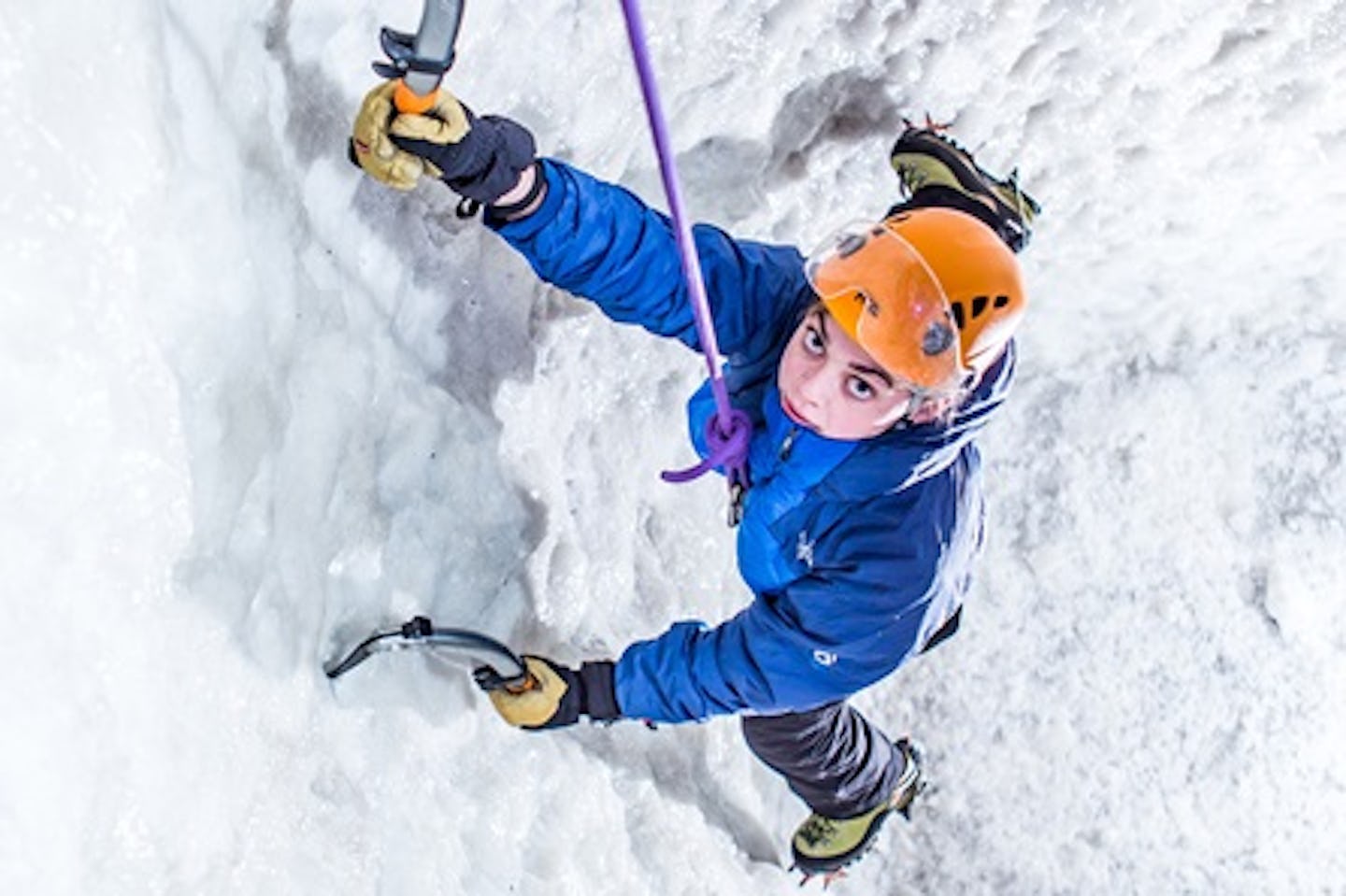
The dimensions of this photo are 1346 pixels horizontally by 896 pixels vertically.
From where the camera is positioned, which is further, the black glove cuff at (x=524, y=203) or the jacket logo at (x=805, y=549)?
the jacket logo at (x=805, y=549)

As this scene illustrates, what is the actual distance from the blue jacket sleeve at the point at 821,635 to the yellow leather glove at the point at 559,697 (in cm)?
8

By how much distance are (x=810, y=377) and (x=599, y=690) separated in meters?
0.60

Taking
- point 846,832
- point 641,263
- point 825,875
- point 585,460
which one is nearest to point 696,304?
point 641,263

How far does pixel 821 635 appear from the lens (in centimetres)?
200

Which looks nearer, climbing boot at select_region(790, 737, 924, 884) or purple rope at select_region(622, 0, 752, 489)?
purple rope at select_region(622, 0, 752, 489)

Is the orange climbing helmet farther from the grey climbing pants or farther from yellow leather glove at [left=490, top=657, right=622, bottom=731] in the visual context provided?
the grey climbing pants

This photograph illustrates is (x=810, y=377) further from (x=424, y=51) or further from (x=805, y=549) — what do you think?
(x=424, y=51)

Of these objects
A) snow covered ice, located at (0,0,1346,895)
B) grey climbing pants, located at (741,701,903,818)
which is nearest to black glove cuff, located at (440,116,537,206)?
snow covered ice, located at (0,0,1346,895)

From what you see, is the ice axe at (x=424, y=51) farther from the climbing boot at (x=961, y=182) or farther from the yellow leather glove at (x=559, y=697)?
the yellow leather glove at (x=559, y=697)

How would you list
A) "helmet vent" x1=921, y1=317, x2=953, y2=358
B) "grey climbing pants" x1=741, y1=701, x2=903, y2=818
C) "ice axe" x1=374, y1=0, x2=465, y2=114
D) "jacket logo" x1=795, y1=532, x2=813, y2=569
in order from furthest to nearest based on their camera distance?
"grey climbing pants" x1=741, y1=701, x2=903, y2=818 < "jacket logo" x1=795, y1=532, x2=813, y2=569 < "helmet vent" x1=921, y1=317, x2=953, y2=358 < "ice axe" x1=374, y1=0, x2=465, y2=114

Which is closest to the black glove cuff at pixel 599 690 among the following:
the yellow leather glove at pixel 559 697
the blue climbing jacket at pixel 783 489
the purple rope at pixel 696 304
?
the yellow leather glove at pixel 559 697

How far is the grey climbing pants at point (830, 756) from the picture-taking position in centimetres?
259

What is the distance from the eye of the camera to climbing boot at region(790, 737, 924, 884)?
117 inches

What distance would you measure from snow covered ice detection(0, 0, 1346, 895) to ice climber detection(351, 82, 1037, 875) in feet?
0.87
